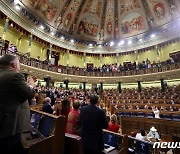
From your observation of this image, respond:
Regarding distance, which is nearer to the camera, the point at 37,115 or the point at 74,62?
the point at 37,115

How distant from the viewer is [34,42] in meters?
18.0

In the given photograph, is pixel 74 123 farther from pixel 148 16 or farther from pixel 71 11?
pixel 148 16

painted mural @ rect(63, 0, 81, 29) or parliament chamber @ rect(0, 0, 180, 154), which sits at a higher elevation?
painted mural @ rect(63, 0, 81, 29)

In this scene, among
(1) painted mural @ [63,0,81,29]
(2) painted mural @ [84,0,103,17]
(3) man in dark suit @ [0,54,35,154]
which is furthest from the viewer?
(2) painted mural @ [84,0,103,17]

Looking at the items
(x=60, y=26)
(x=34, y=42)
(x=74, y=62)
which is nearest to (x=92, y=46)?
(x=74, y=62)

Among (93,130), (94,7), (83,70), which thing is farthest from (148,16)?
(93,130)

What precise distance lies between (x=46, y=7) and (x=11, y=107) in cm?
1846

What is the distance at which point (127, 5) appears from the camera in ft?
68.6

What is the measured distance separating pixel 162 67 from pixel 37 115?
16.3 meters

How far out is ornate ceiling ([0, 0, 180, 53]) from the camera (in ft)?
56.6

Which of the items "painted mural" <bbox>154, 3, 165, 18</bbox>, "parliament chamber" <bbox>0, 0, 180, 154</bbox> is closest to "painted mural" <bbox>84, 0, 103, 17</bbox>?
"parliament chamber" <bbox>0, 0, 180, 154</bbox>

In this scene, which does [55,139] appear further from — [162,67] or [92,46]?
[92,46]

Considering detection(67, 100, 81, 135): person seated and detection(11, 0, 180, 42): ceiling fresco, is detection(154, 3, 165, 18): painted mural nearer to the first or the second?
detection(11, 0, 180, 42): ceiling fresco

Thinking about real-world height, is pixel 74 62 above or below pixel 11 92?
above
